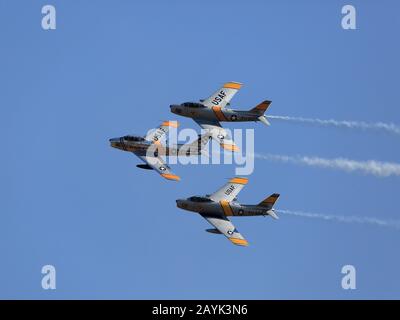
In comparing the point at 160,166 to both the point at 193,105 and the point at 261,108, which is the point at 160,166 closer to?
the point at 193,105

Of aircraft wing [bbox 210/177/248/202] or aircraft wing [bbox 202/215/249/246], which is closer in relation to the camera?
aircraft wing [bbox 202/215/249/246]

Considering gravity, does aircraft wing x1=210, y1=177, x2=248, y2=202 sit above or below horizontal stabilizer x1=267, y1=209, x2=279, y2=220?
above

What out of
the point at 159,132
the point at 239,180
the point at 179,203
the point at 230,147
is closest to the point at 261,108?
the point at 230,147

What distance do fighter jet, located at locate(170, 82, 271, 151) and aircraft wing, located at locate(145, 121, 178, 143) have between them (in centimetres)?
173

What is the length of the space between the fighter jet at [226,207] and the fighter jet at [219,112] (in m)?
5.42

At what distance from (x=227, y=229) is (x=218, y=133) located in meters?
12.9

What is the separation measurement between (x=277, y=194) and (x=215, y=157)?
28.3 feet

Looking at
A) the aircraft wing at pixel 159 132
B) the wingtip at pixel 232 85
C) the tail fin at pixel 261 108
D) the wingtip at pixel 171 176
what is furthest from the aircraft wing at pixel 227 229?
the wingtip at pixel 232 85

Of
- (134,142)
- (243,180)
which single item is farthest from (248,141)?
(134,142)

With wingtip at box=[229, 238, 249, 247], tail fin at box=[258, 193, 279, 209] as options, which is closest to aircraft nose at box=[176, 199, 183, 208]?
wingtip at box=[229, 238, 249, 247]

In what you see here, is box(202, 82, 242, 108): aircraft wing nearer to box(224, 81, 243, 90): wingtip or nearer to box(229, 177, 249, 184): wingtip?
box(224, 81, 243, 90): wingtip

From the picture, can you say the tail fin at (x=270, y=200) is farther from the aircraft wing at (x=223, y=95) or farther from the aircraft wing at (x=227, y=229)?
the aircraft wing at (x=223, y=95)

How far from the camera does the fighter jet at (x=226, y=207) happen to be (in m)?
111

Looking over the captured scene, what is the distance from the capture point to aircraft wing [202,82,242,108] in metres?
122
